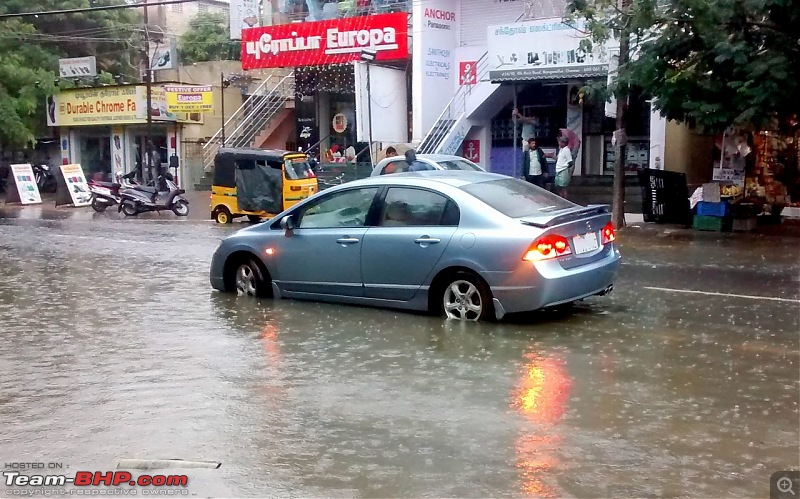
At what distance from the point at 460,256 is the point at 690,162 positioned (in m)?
15.5

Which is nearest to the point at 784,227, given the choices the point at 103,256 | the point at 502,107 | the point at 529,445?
the point at 502,107

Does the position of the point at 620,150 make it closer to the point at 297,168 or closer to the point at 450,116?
the point at 297,168

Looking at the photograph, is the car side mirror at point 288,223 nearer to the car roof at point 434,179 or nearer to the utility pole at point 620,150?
the car roof at point 434,179

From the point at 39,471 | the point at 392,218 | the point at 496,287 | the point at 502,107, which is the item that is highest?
the point at 502,107

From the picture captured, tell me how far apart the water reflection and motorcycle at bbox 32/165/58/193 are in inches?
1356

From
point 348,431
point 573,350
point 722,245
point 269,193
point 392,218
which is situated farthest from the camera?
point 269,193

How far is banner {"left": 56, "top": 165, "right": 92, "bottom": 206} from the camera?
3062 cm

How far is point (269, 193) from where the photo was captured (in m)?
21.5

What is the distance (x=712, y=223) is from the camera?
1759 cm

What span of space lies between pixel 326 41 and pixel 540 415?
2404 centimetres

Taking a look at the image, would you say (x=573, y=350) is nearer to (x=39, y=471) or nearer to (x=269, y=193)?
(x=39, y=471)

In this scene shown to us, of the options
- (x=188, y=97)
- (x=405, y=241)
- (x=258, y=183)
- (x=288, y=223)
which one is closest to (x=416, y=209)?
(x=405, y=241)

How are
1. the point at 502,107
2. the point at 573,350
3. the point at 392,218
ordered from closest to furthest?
the point at 573,350
the point at 392,218
the point at 502,107

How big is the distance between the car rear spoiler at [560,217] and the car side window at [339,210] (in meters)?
1.80
